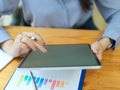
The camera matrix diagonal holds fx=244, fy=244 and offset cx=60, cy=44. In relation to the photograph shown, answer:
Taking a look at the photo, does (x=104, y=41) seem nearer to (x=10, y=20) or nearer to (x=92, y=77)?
(x=92, y=77)

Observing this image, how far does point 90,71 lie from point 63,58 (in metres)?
0.13

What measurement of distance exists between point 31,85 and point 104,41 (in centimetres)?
39

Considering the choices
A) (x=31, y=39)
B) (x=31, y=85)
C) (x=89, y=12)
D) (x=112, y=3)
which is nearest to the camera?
(x=31, y=85)

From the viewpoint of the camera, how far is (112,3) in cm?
113

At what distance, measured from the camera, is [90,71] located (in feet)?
2.60

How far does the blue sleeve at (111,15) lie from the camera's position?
1.01m

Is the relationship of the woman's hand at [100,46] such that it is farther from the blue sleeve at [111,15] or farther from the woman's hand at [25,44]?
the woman's hand at [25,44]

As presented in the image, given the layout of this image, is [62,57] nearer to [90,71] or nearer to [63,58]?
[63,58]

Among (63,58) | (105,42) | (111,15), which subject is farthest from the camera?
(111,15)

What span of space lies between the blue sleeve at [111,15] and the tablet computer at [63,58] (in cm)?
23

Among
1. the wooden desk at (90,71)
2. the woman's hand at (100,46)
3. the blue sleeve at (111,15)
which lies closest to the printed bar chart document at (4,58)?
the wooden desk at (90,71)

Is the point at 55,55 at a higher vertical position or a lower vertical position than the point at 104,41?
higher

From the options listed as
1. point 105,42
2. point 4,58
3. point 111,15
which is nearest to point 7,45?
point 4,58

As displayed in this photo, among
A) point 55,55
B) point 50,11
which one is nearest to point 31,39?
point 55,55
